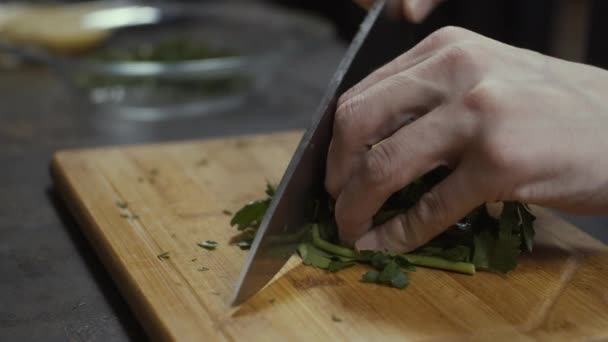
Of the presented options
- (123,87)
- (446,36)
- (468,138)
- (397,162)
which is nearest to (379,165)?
(397,162)

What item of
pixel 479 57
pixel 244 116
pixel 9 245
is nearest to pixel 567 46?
pixel 244 116

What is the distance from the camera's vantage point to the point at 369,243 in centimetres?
136

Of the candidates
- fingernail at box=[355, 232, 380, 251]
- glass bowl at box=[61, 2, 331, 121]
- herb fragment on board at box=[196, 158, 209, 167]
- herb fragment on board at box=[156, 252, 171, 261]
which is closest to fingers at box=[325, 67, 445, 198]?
fingernail at box=[355, 232, 380, 251]

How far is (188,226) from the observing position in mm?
1506

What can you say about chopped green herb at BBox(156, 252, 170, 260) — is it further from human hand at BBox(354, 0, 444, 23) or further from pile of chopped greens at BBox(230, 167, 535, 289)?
human hand at BBox(354, 0, 444, 23)

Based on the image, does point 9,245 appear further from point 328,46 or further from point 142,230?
point 328,46

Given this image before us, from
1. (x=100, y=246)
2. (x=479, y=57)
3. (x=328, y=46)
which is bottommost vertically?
(x=328, y=46)

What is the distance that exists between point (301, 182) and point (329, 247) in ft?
0.38

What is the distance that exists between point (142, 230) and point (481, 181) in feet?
1.91

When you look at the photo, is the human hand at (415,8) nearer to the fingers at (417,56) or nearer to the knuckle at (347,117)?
the fingers at (417,56)

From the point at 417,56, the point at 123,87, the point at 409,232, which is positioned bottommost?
the point at 123,87

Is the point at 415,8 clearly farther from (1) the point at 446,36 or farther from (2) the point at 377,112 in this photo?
(2) the point at 377,112

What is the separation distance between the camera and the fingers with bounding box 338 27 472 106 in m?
1.36

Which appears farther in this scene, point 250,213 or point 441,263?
point 250,213
